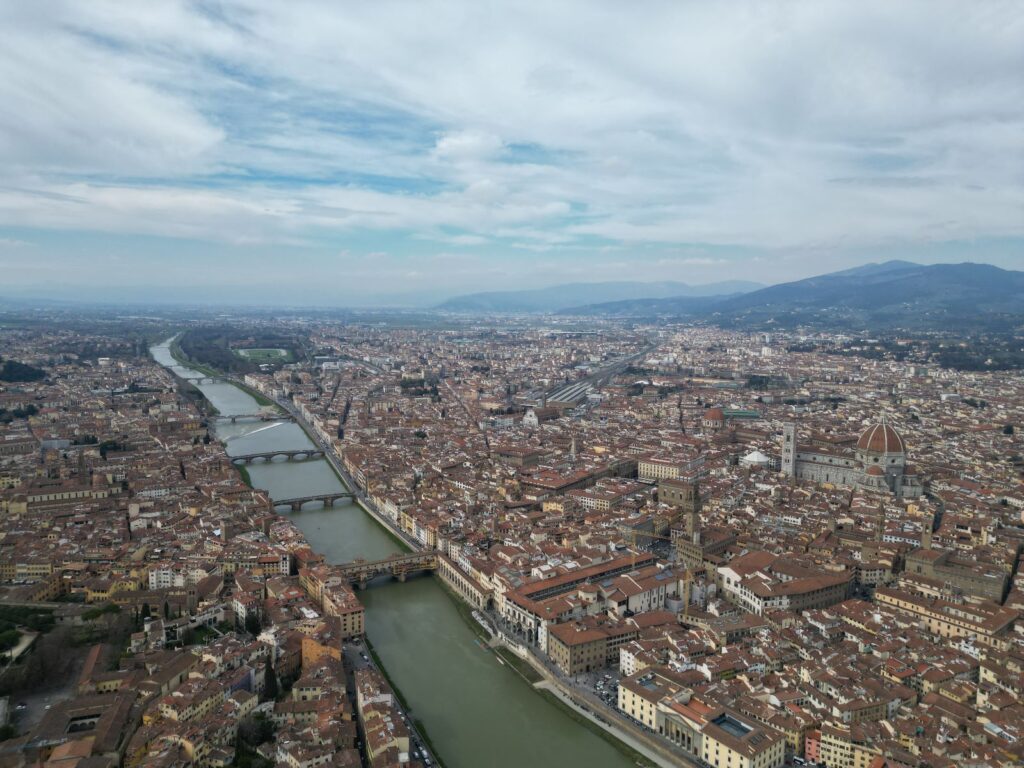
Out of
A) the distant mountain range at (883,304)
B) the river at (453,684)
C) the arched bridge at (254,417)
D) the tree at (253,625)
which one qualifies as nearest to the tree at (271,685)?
the tree at (253,625)

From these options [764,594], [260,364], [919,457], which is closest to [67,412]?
[260,364]

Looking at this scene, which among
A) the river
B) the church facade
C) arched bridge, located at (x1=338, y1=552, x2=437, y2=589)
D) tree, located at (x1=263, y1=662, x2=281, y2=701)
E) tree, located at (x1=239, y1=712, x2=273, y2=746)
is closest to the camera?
tree, located at (x1=239, y1=712, x2=273, y2=746)

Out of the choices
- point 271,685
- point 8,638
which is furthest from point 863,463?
point 8,638

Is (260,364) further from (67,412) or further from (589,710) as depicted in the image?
(589,710)

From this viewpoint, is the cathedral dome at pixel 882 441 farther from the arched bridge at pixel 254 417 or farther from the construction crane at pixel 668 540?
the arched bridge at pixel 254 417

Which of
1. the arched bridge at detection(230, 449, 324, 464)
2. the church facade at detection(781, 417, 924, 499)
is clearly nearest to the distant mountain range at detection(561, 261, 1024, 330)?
the church facade at detection(781, 417, 924, 499)

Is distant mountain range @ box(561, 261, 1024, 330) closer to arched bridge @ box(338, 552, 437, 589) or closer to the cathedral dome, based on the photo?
the cathedral dome
